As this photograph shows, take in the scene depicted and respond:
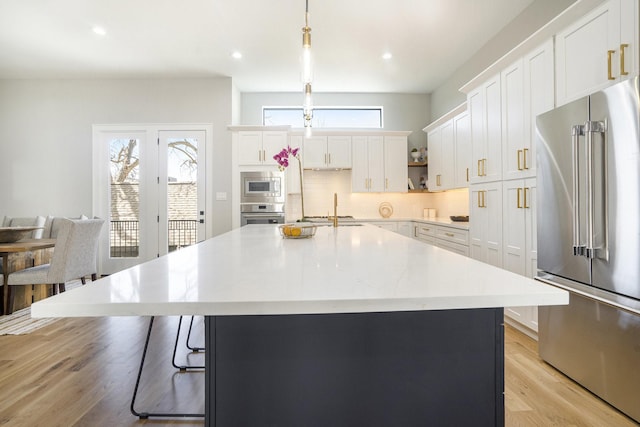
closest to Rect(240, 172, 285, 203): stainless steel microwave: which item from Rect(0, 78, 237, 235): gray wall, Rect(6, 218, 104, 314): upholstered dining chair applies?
Rect(0, 78, 237, 235): gray wall

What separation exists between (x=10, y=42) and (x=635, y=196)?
6.14 meters

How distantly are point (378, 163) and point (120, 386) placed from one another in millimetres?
4307

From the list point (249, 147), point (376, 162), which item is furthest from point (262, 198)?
point (376, 162)

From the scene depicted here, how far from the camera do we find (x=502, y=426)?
0.92 meters

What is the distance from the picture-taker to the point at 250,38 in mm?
3926

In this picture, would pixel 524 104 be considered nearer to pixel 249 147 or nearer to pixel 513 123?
pixel 513 123

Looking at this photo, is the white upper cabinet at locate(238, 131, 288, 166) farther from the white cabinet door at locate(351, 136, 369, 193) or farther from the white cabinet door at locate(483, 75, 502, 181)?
the white cabinet door at locate(483, 75, 502, 181)

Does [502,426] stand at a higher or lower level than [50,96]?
lower

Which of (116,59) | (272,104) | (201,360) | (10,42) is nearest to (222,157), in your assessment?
(272,104)

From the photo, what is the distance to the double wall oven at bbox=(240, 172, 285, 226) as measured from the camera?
194 inches

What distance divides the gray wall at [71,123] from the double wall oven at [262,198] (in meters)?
0.36

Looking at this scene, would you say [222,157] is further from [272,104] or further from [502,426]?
[502,426]

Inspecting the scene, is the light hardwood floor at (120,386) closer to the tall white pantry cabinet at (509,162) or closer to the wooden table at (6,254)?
the tall white pantry cabinet at (509,162)

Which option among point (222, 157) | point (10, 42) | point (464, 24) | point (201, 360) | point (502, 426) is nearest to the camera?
point (502, 426)
